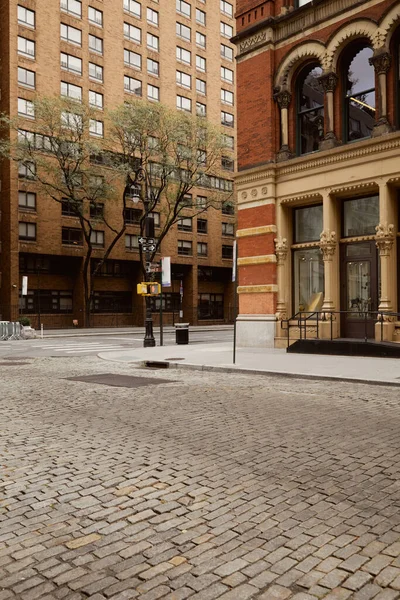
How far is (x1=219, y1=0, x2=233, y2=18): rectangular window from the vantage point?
197 feet

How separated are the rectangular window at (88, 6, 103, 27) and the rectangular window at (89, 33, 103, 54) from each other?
1.27 m

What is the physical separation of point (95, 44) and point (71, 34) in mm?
2452

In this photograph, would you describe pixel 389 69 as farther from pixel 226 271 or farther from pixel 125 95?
pixel 226 271

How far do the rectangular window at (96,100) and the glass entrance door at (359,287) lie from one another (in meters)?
35.6

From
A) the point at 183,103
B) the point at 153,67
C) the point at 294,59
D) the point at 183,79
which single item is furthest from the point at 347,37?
the point at 183,79

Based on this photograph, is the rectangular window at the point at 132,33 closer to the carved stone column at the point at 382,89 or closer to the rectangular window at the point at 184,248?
the rectangular window at the point at 184,248

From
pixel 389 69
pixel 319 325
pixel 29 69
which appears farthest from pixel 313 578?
pixel 29 69

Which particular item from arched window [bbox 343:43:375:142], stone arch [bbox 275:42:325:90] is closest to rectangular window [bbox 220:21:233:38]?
stone arch [bbox 275:42:325:90]

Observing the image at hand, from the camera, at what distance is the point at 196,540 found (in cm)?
350

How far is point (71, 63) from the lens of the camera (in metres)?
46.7

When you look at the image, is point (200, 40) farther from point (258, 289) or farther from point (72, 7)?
point (258, 289)

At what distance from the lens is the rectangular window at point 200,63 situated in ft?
187

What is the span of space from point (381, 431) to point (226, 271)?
54.7 metres

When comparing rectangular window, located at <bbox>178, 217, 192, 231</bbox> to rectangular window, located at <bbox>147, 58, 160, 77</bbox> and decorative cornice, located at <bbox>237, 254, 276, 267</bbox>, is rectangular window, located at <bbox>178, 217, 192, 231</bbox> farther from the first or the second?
decorative cornice, located at <bbox>237, 254, 276, 267</bbox>
